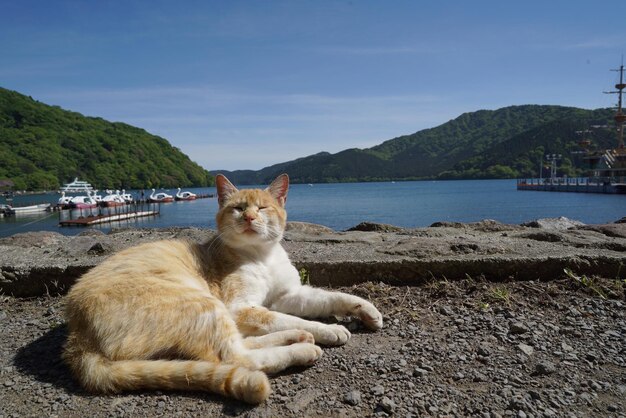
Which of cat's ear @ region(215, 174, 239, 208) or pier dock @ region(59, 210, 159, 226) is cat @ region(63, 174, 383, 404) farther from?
pier dock @ region(59, 210, 159, 226)

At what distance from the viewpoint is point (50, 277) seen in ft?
14.7

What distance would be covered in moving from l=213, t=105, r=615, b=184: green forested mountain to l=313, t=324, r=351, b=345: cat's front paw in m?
123

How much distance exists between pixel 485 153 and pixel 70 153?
14450 cm

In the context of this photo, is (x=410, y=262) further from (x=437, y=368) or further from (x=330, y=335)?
(x=437, y=368)

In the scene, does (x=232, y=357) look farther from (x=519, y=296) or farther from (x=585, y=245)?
(x=585, y=245)

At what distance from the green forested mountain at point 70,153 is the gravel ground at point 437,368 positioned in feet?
422

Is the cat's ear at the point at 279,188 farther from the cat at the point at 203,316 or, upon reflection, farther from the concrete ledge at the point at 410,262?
the concrete ledge at the point at 410,262

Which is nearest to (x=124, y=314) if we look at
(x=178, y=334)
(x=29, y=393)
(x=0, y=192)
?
(x=178, y=334)

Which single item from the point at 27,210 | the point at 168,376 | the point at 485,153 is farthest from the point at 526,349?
Answer: the point at 485,153

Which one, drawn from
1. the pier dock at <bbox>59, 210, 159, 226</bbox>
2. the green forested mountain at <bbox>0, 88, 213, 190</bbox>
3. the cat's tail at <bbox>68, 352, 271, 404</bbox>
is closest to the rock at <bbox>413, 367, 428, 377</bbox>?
the cat's tail at <bbox>68, 352, 271, 404</bbox>

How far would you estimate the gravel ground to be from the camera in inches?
89.0

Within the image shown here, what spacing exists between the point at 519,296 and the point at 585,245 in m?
1.95

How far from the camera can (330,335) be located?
3.07m

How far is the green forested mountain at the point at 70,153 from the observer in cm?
11200
